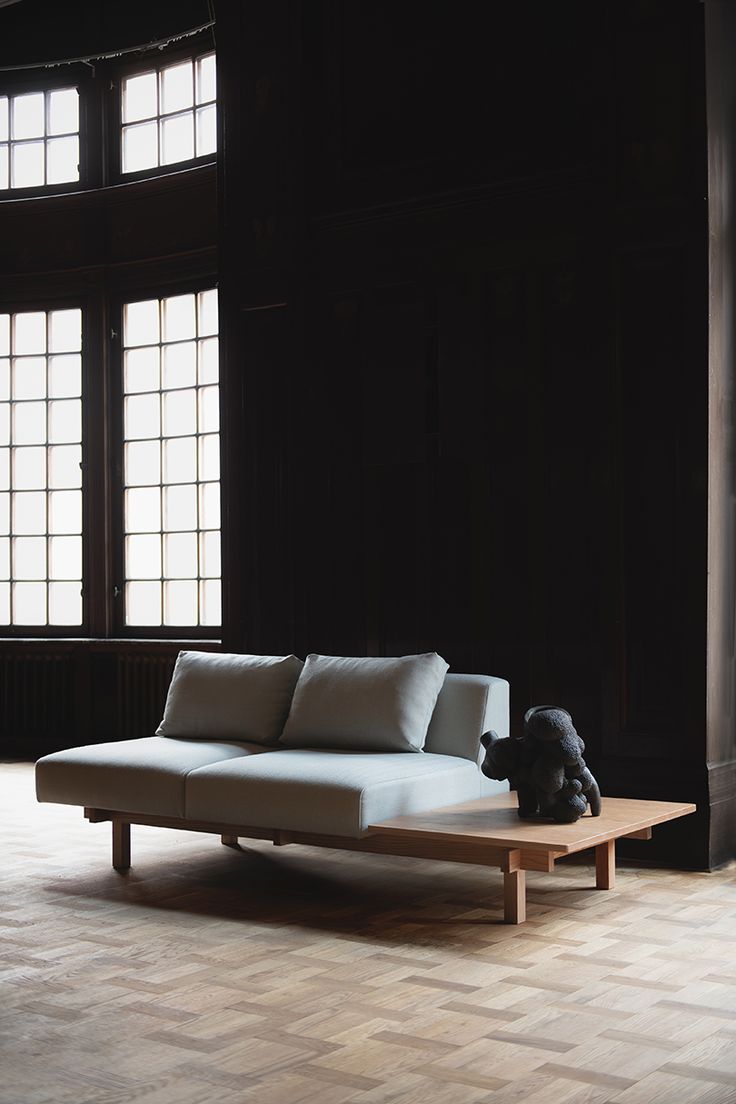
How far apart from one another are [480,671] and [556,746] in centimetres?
134

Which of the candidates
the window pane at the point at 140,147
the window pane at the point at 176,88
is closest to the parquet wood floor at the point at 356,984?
the window pane at the point at 140,147

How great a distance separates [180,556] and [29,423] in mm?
1453

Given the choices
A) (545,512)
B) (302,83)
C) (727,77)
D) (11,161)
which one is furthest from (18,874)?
(11,161)

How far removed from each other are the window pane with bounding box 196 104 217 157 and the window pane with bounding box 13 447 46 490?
2.17 m

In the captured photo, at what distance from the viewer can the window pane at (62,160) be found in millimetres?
8414

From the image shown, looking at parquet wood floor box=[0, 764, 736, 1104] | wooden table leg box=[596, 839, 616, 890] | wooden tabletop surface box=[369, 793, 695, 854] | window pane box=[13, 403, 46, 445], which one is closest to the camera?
parquet wood floor box=[0, 764, 736, 1104]

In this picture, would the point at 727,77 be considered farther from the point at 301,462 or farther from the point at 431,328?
the point at 301,462

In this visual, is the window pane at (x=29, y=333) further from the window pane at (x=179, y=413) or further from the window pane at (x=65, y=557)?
the window pane at (x=65, y=557)

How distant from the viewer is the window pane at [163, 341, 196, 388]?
26.2 feet

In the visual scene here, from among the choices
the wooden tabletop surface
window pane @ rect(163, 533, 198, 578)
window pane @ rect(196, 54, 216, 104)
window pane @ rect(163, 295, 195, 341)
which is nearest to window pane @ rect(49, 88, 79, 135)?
window pane @ rect(196, 54, 216, 104)

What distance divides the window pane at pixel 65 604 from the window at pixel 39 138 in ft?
8.61

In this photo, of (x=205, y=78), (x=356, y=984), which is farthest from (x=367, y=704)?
(x=205, y=78)

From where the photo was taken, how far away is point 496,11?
543 centimetres

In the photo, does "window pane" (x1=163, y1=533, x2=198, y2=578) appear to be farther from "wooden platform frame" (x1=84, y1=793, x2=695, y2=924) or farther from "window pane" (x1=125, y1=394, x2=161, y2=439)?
"wooden platform frame" (x1=84, y1=793, x2=695, y2=924)
